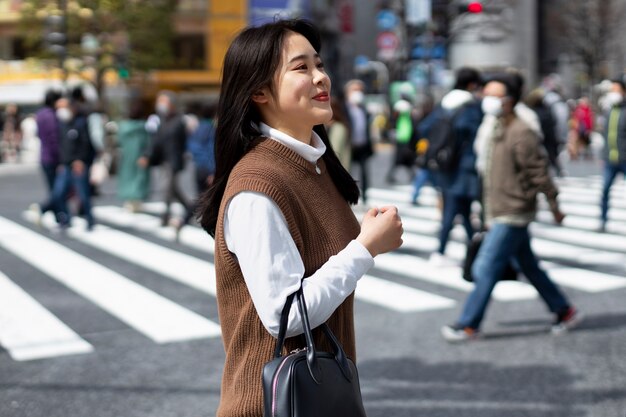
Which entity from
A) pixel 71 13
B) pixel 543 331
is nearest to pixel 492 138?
pixel 543 331

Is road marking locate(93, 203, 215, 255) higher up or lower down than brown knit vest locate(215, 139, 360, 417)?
lower down

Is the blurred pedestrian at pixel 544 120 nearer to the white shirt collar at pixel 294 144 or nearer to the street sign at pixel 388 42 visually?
the white shirt collar at pixel 294 144

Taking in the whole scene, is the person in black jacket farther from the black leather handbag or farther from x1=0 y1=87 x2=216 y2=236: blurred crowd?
the black leather handbag

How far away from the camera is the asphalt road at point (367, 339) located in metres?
4.72

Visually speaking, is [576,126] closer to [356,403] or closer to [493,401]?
[493,401]

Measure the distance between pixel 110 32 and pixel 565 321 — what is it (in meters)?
22.4

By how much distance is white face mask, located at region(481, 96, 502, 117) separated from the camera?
5898 mm

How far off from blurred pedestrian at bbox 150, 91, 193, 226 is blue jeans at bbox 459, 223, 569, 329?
6032 millimetres

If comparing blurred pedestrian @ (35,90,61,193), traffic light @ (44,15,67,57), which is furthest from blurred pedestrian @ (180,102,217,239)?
traffic light @ (44,15,67,57)

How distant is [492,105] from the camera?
5918mm

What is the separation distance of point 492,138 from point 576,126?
18.6m

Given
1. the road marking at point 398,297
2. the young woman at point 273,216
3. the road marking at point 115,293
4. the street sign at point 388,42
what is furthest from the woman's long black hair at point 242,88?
the street sign at point 388,42

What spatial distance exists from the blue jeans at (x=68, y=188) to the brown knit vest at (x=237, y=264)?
9951 millimetres

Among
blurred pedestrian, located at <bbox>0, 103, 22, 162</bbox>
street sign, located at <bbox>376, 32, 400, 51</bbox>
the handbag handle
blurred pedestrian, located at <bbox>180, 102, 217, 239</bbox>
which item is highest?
street sign, located at <bbox>376, 32, 400, 51</bbox>
